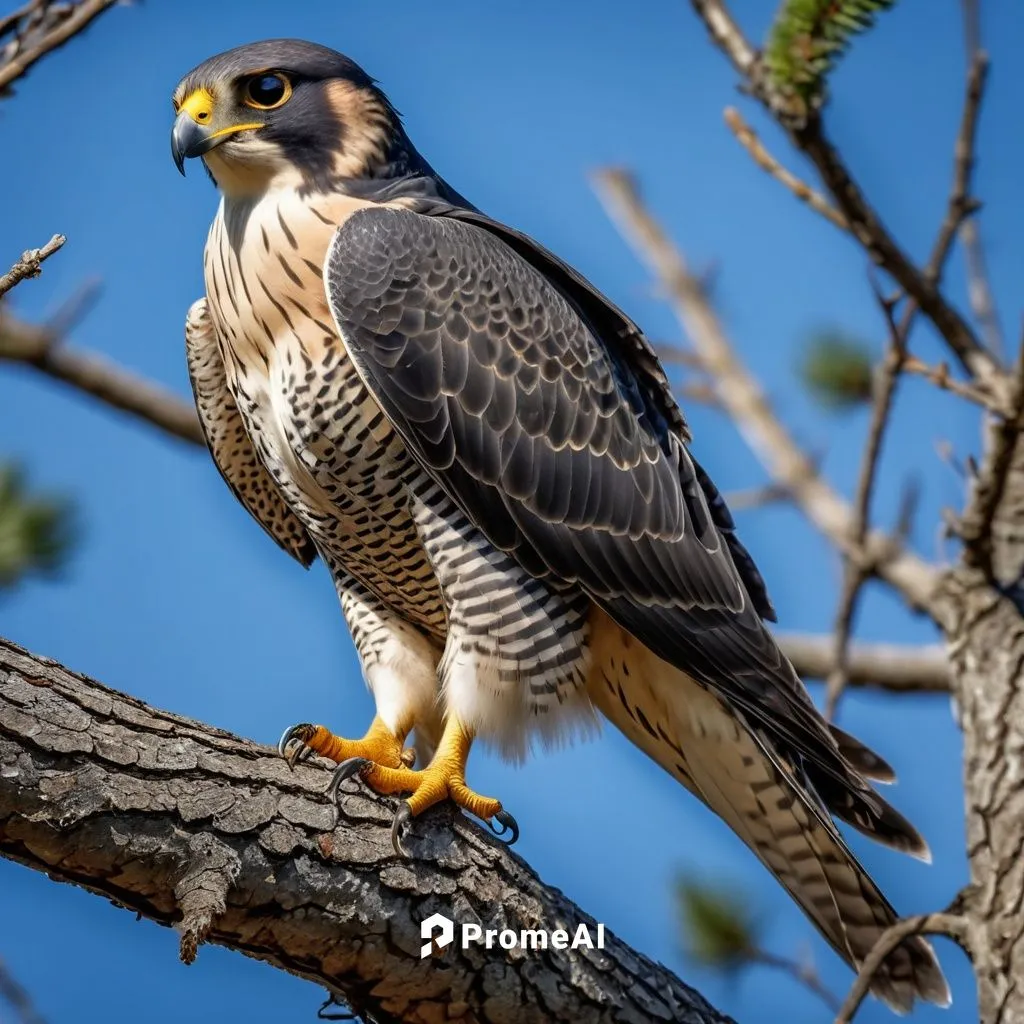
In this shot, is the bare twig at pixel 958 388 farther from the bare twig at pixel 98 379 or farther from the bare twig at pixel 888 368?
the bare twig at pixel 98 379

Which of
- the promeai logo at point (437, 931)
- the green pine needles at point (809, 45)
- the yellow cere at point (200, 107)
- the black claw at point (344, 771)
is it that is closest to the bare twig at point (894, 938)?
the promeai logo at point (437, 931)

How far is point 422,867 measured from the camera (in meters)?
3.73

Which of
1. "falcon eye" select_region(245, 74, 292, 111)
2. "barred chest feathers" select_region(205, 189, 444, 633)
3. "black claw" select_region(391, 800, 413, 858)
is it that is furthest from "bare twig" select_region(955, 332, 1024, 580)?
"falcon eye" select_region(245, 74, 292, 111)

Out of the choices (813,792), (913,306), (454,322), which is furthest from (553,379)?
(813,792)

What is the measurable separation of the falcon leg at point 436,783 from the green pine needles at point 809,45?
2064 mm

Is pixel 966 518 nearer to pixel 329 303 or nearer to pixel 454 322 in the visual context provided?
pixel 454 322

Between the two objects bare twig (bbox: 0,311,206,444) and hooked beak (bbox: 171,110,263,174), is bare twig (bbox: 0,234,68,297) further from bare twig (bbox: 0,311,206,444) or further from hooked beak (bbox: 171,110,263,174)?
bare twig (bbox: 0,311,206,444)

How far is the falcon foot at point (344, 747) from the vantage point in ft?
12.6

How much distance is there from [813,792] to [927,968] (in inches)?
25.2

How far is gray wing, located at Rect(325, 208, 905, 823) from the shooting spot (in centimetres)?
428

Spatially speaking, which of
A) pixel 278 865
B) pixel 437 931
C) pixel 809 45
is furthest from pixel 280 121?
pixel 437 931

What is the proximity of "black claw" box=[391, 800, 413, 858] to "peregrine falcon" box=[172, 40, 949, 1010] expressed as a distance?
7.8 inches

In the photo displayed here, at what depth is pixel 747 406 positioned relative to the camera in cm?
678

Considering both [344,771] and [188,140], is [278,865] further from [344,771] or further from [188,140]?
[188,140]
